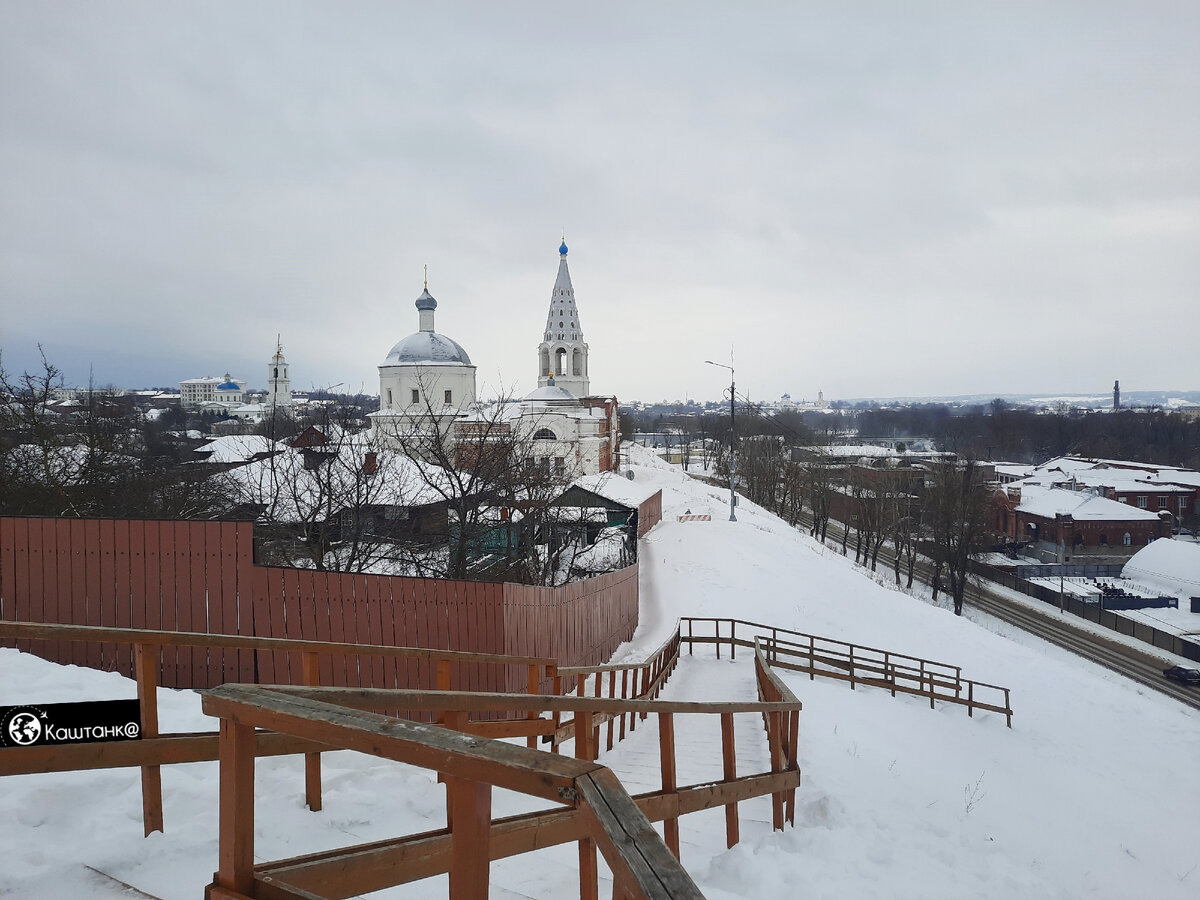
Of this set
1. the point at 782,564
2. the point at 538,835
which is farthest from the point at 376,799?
the point at 782,564

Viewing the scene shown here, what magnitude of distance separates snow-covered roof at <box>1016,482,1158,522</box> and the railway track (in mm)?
13402

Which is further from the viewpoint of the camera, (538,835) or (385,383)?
(385,383)

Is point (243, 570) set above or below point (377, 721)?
below

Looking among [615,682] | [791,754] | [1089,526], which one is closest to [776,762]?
[791,754]

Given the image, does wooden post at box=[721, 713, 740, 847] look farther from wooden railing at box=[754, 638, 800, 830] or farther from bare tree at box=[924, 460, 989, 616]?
bare tree at box=[924, 460, 989, 616]

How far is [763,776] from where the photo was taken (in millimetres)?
5430

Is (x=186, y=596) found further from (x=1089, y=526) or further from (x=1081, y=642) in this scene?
(x=1089, y=526)

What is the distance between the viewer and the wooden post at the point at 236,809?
85.1 inches

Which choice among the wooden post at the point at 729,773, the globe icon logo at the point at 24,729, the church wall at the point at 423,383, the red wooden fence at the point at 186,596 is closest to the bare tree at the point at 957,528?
the church wall at the point at 423,383

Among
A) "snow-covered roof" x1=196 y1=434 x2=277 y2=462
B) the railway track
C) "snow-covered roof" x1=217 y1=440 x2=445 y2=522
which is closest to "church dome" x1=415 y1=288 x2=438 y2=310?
"snow-covered roof" x1=196 y1=434 x2=277 y2=462

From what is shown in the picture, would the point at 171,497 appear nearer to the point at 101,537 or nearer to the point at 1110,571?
the point at 101,537

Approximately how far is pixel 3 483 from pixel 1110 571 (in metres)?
55.7

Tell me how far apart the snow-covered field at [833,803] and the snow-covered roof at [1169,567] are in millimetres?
26182

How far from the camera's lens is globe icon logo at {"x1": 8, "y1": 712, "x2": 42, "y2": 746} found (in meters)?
3.47
